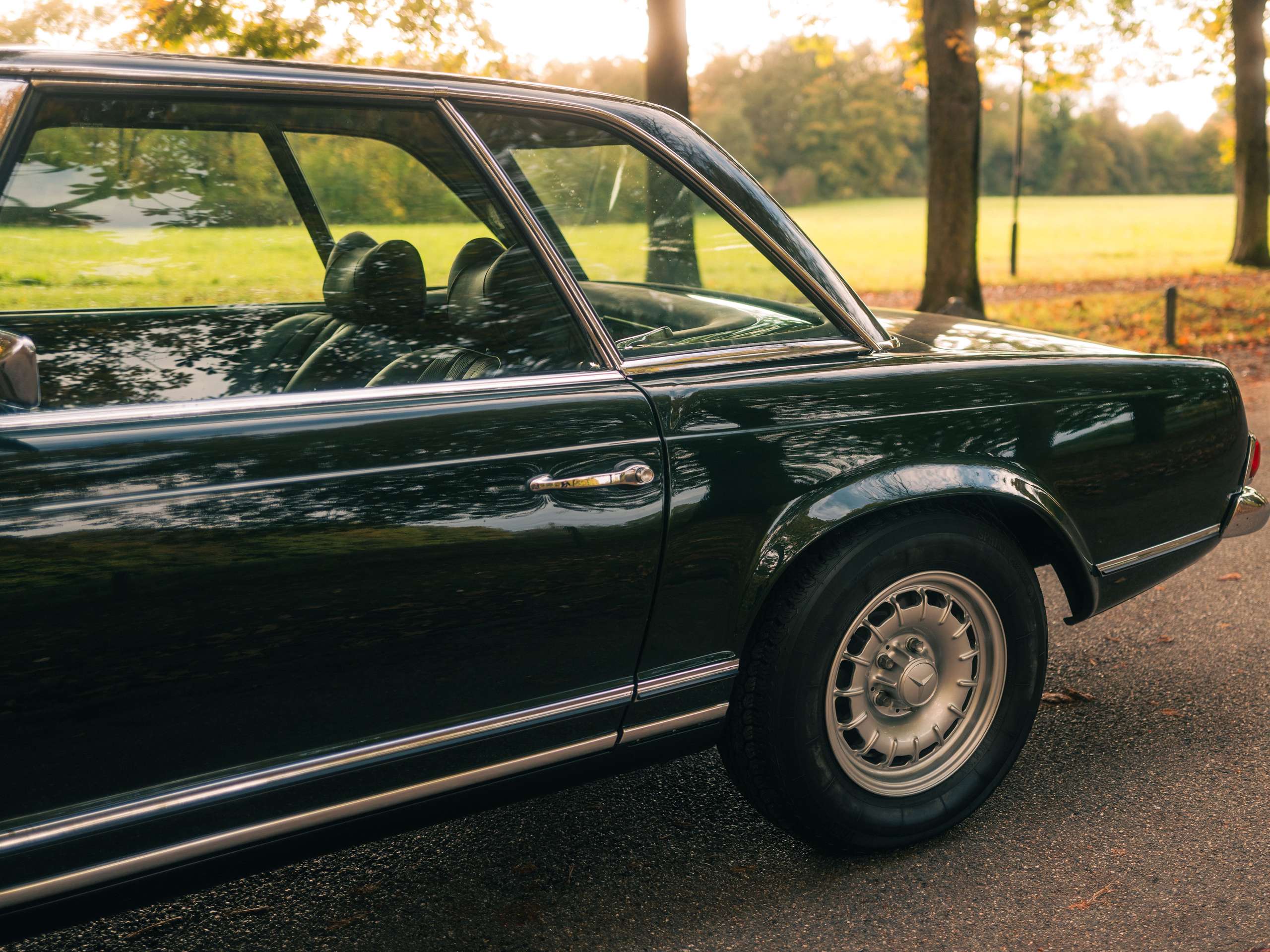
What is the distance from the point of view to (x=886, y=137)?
189 feet

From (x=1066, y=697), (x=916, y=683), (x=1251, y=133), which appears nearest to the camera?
(x=916, y=683)

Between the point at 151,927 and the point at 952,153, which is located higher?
Result: the point at 952,153

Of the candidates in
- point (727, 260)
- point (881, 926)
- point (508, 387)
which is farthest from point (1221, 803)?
point (508, 387)

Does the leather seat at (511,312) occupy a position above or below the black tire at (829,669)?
above

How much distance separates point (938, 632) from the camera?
252 centimetres

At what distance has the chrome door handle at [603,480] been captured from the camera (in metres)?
1.90

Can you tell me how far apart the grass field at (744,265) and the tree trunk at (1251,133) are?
3.11ft

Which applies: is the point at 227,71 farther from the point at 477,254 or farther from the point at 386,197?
the point at 477,254

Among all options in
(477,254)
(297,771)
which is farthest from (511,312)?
(297,771)

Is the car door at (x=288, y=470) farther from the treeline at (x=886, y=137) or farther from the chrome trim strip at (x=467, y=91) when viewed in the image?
the treeline at (x=886, y=137)

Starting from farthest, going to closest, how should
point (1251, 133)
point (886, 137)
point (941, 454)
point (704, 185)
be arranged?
point (886, 137) < point (1251, 133) < point (941, 454) < point (704, 185)

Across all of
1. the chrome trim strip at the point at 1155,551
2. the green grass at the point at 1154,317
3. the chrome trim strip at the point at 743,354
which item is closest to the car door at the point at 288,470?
the chrome trim strip at the point at 743,354

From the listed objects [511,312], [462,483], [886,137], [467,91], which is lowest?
[462,483]

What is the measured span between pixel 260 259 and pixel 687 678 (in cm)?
117
